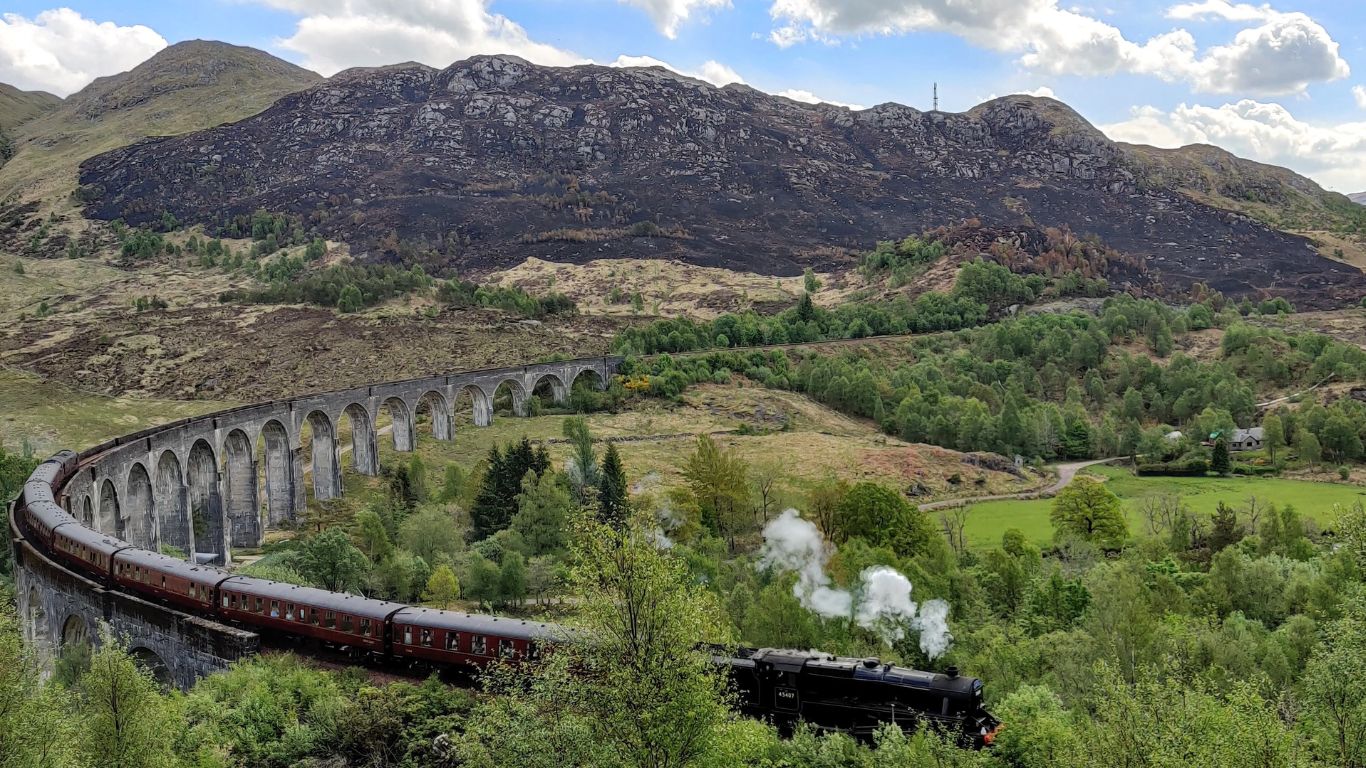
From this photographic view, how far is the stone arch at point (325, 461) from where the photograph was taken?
2704 inches

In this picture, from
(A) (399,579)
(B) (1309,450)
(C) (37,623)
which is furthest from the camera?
(B) (1309,450)

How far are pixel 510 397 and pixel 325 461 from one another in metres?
31.0

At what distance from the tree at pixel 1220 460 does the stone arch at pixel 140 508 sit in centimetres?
7967

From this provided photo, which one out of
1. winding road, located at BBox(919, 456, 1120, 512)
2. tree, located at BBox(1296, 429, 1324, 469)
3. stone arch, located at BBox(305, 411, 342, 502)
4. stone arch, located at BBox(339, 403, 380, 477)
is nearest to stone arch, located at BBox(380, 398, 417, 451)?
stone arch, located at BBox(339, 403, 380, 477)

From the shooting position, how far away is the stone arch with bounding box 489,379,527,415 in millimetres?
96188

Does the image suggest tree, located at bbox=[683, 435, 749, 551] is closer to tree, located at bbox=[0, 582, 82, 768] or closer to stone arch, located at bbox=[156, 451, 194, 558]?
stone arch, located at bbox=[156, 451, 194, 558]

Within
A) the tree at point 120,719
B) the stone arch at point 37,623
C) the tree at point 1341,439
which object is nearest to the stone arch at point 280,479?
the stone arch at point 37,623

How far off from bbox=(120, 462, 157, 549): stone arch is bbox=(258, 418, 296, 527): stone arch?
14.0m

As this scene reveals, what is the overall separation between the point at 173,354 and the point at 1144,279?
15213 centimetres

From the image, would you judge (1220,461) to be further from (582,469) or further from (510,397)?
(510,397)

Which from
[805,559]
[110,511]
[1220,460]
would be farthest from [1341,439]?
[110,511]

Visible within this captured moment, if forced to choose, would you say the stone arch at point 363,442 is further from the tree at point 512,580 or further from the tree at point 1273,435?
the tree at point 1273,435

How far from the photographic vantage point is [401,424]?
265ft

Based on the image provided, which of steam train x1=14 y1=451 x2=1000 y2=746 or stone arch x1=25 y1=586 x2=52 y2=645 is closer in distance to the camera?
steam train x1=14 y1=451 x2=1000 y2=746
